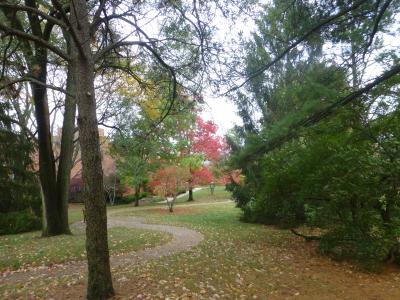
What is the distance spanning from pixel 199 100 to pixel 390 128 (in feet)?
13.7

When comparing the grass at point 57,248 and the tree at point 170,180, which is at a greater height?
the tree at point 170,180

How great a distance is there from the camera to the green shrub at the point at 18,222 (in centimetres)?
1602

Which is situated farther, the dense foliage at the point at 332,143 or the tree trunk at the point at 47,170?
the tree trunk at the point at 47,170

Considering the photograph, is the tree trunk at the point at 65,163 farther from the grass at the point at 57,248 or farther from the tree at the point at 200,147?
the tree at the point at 200,147

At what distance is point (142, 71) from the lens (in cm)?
931

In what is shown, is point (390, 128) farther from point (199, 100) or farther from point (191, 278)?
point (191, 278)

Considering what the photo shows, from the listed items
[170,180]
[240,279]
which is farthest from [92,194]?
[170,180]

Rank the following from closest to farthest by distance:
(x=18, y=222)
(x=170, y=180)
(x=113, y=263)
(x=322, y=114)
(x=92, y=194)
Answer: (x=92, y=194) < (x=322, y=114) < (x=113, y=263) < (x=18, y=222) < (x=170, y=180)

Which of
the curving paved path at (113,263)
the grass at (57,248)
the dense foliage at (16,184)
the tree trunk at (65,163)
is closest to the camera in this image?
the curving paved path at (113,263)

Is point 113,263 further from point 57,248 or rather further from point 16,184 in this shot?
point 16,184

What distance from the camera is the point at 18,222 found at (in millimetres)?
16234

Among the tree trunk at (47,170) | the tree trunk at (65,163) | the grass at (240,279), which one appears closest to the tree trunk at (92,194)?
the grass at (240,279)

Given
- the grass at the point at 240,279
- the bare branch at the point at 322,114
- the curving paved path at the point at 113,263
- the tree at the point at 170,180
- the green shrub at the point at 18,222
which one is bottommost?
the grass at the point at 240,279

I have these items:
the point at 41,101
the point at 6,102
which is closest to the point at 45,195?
the point at 41,101
